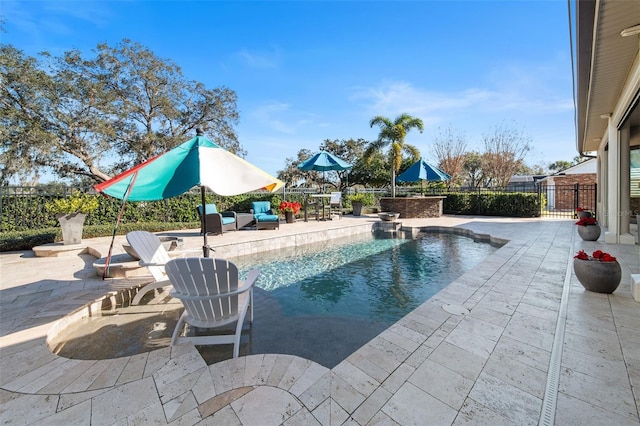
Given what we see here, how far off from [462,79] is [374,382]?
1313 centimetres

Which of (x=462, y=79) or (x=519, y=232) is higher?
(x=462, y=79)

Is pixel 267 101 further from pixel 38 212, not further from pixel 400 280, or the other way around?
pixel 400 280

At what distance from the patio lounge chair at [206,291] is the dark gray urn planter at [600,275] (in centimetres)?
440

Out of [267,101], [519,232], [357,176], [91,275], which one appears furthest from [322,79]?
[357,176]

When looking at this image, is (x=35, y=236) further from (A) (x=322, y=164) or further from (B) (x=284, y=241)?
(A) (x=322, y=164)

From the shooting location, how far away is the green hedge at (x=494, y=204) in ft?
45.1

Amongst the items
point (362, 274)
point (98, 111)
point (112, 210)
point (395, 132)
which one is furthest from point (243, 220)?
point (98, 111)

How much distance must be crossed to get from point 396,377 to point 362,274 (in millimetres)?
3503

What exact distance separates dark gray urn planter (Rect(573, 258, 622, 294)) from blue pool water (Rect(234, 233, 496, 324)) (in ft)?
5.92

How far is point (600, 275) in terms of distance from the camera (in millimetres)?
3594

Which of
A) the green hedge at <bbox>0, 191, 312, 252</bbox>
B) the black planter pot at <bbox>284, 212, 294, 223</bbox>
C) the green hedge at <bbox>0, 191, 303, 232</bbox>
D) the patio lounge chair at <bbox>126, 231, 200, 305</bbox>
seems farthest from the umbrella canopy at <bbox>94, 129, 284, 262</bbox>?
the black planter pot at <bbox>284, 212, 294, 223</bbox>

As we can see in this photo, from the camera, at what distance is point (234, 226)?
966cm

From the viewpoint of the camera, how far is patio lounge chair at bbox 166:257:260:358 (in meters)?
2.62

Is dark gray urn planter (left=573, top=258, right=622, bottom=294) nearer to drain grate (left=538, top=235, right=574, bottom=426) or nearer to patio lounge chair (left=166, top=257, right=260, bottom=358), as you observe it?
drain grate (left=538, top=235, right=574, bottom=426)
